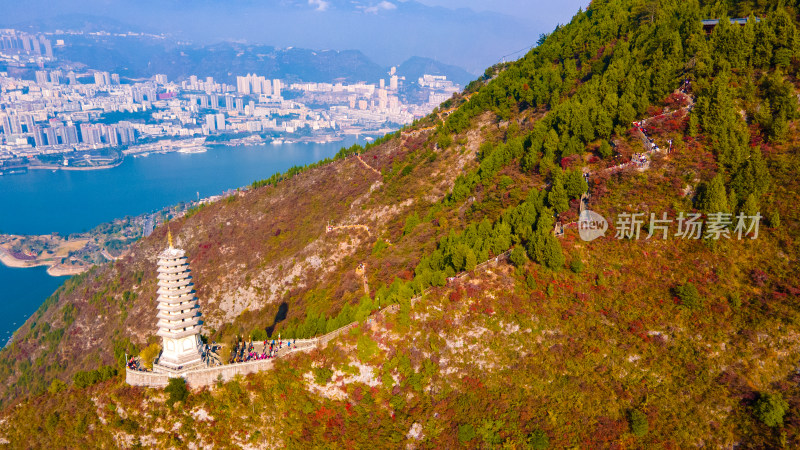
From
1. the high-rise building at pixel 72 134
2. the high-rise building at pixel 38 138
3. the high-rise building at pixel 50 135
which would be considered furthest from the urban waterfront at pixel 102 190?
the high-rise building at pixel 50 135

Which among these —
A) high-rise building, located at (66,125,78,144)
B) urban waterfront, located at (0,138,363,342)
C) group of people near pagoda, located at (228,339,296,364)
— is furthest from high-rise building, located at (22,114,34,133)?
group of people near pagoda, located at (228,339,296,364)

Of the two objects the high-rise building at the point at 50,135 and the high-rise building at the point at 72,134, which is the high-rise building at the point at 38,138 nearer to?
the high-rise building at the point at 50,135

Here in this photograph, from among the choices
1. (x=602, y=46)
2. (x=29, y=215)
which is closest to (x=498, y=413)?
(x=602, y=46)

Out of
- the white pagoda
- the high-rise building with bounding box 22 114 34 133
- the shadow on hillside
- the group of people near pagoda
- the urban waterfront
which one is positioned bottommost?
the urban waterfront

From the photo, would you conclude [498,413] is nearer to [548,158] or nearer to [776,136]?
[548,158]

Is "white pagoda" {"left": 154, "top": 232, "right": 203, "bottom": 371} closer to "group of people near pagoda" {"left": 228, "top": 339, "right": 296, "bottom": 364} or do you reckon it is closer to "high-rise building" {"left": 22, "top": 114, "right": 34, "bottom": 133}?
"group of people near pagoda" {"left": 228, "top": 339, "right": 296, "bottom": 364}

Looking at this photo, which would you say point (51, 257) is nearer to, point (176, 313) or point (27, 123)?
point (176, 313)
